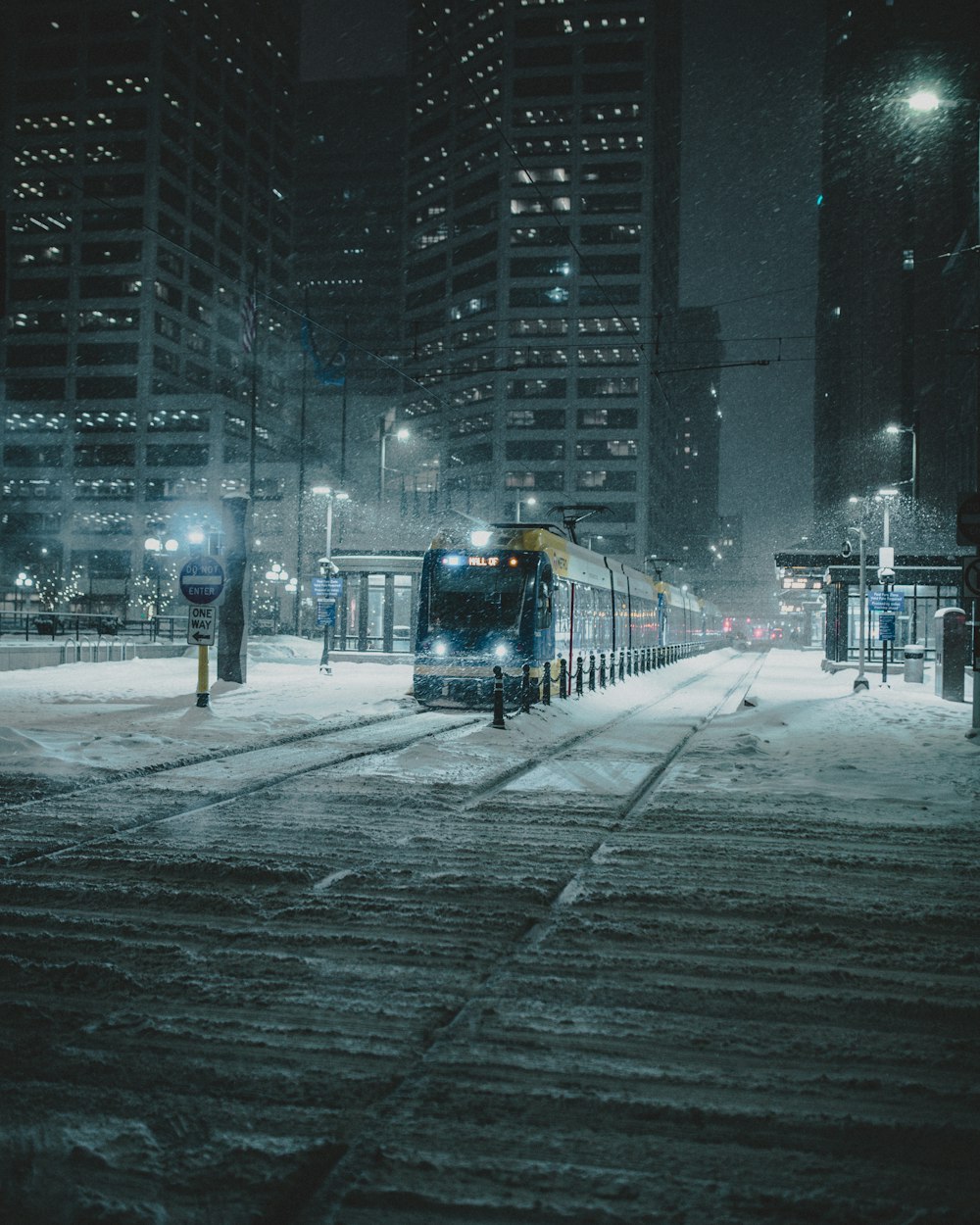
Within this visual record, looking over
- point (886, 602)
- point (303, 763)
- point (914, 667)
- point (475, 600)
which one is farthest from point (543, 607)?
point (914, 667)

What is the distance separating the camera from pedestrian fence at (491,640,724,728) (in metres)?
16.9

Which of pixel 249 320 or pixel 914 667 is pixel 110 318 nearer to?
pixel 249 320

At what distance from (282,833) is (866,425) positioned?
89578 millimetres

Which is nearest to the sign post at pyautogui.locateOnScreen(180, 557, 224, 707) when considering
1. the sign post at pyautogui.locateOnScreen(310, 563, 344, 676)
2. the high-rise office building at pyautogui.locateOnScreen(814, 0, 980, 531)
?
the sign post at pyautogui.locateOnScreen(310, 563, 344, 676)

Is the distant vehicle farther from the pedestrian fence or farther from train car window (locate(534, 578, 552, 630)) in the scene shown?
train car window (locate(534, 578, 552, 630))

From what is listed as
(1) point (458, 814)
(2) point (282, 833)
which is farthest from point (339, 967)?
(1) point (458, 814)

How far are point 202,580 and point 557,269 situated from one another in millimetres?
99684

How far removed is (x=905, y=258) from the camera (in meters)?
79.1

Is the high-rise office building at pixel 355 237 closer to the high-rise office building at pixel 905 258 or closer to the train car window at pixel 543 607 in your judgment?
the high-rise office building at pixel 905 258

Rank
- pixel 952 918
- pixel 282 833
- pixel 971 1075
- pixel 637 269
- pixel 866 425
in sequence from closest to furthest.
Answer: pixel 971 1075
pixel 952 918
pixel 282 833
pixel 866 425
pixel 637 269

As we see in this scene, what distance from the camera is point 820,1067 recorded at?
3.57 meters

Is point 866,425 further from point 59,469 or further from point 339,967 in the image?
point 339,967

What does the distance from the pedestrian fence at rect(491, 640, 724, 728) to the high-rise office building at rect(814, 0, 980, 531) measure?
18.4m

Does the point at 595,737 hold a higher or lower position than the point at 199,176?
lower
